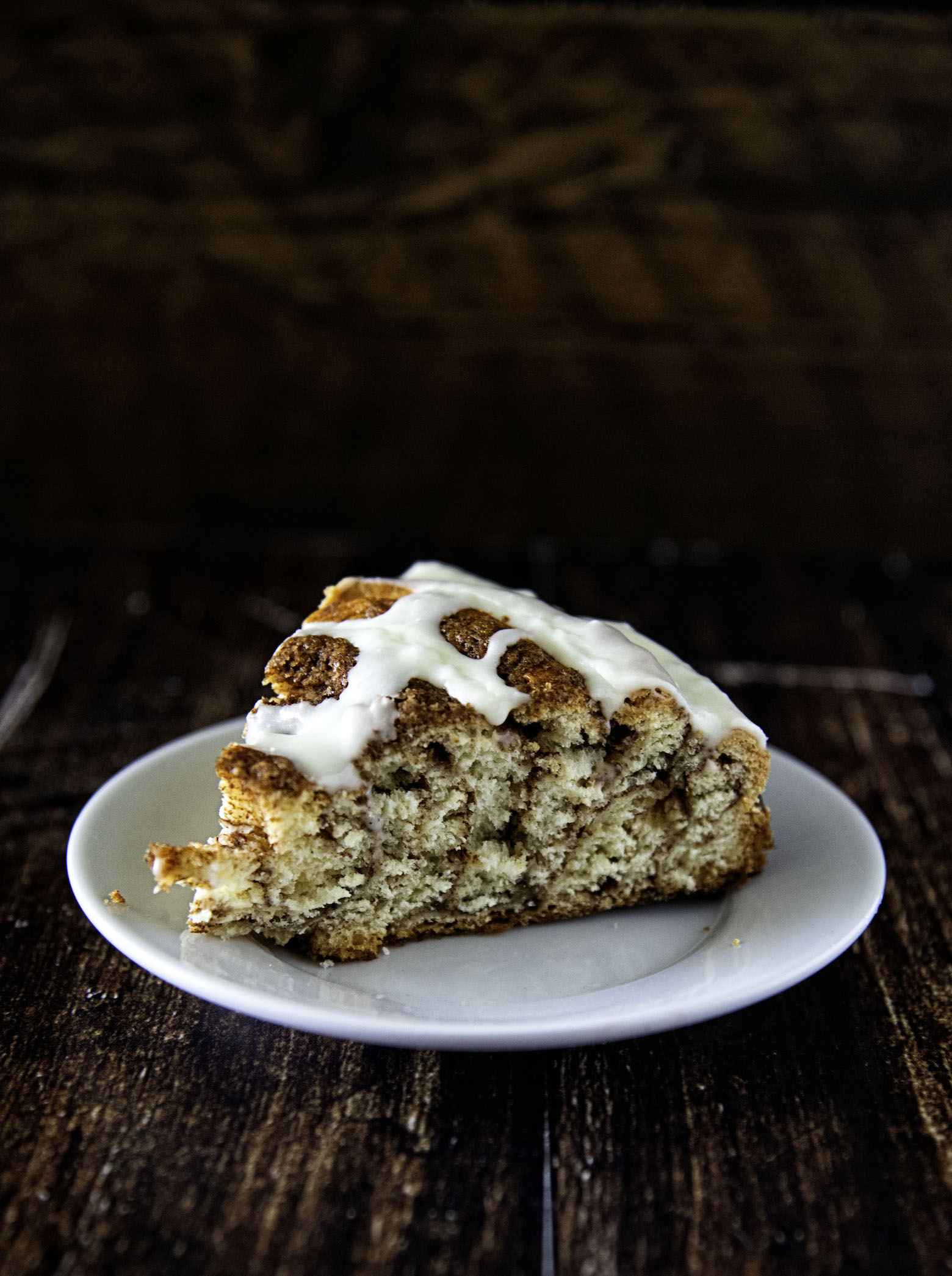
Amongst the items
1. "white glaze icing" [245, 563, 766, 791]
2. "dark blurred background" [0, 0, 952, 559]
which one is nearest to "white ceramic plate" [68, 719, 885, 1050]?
"white glaze icing" [245, 563, 766, 791]

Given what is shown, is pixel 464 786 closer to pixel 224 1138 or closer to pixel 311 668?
pixel 311 668

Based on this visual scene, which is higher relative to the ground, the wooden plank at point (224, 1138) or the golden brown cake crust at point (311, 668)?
the golden brown cake crust at point (311, 668)

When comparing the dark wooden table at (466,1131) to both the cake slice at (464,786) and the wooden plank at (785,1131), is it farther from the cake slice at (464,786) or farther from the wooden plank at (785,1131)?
the cake slice at (464,786)

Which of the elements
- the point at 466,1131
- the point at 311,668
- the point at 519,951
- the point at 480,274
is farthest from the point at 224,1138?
the point at 480,274

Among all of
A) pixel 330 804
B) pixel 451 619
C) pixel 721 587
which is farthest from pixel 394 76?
pixel 330 804

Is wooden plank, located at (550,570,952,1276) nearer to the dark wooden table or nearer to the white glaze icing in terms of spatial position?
the dark wooden table

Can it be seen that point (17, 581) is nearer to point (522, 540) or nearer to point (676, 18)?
point (522, 540)

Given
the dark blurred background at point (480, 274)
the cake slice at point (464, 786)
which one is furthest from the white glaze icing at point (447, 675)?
the dark blurred background at point (480, 274)
